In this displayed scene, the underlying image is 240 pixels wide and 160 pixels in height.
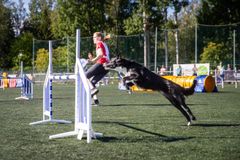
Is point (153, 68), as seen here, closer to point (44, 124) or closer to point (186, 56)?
point (186, 56)

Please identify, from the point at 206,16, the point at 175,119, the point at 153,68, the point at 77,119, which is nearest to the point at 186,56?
the point at 153,68

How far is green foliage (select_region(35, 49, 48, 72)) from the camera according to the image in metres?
42.1

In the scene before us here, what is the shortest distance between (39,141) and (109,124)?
85.9 inches

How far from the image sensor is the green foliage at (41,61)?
138 ft

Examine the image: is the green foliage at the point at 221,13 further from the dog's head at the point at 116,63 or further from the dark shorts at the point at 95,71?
the dog's head at the point at 116,63

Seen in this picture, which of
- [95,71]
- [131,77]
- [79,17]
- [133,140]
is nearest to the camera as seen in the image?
[133,140]

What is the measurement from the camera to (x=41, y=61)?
4322cm

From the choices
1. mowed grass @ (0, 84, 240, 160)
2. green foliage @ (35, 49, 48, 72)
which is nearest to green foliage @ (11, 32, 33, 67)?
green foliage @ (35, 49, 48, 72)

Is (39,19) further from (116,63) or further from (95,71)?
(116,63)

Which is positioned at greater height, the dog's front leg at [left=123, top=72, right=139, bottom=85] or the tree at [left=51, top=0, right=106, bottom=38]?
the tree at [left=51, top=0, right=106, bottom=38]

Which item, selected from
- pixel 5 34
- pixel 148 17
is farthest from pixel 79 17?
pixel 5 34

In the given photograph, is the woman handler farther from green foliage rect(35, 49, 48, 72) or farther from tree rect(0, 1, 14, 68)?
tree rect(0, 1, 14, 68)

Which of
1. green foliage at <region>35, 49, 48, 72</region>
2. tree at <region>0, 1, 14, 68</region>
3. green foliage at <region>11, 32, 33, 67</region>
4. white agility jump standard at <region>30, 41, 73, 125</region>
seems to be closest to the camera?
white agility jump standard at <region>30, 41, 73, 125</region>

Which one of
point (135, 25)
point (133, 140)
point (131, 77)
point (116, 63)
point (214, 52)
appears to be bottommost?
point (133, 140)
